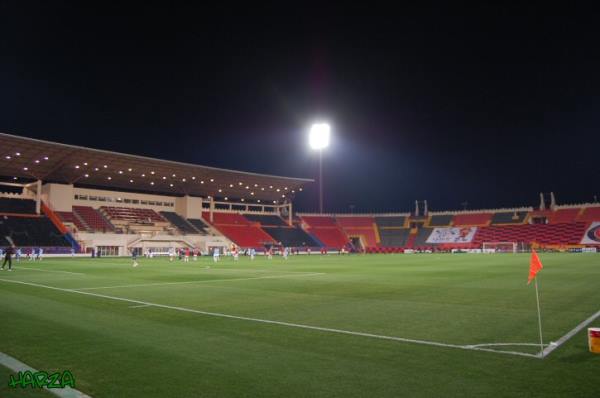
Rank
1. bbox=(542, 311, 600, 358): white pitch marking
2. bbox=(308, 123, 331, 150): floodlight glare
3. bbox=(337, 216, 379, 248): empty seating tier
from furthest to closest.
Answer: bbox=(337, 216, 379, 248): empty seating tier < bbox=(308, 123, 331, 150): floodlight glare < bbox=(542, 311, 600, 358): white pitch marking

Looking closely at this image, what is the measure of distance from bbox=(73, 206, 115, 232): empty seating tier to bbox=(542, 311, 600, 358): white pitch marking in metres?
69.1

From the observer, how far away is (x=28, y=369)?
662 centimetres

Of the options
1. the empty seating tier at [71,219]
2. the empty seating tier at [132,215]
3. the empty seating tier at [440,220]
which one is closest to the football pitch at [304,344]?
the empty seating tier at [71,219]

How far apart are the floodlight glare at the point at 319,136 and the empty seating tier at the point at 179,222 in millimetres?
29029

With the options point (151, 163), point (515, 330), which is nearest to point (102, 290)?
point (515, 330)

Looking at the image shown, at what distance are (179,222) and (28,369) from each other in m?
78.9

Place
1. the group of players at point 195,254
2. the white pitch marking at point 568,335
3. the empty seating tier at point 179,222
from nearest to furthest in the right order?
the white pitch marking at point 568,335 → the group of players at point 195,254 → the empty seating tier at point 179,222

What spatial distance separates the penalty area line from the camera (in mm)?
5575

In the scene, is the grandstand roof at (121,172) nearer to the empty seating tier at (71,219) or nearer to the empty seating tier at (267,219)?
the empty seating tier at (267,219)

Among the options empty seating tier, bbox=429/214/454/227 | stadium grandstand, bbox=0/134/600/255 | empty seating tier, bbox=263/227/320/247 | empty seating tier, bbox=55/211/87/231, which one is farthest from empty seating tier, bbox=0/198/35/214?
empty seating tier, bbox=429/214/454/227

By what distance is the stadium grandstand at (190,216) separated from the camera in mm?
64750

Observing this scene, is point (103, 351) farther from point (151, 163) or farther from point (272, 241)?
point (272, 241)

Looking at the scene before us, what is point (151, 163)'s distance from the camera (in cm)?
7169

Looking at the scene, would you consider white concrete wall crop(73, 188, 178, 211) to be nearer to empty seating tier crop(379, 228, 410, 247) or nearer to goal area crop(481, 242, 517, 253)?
empty seating tier crop(379, 228, 410, 247)
